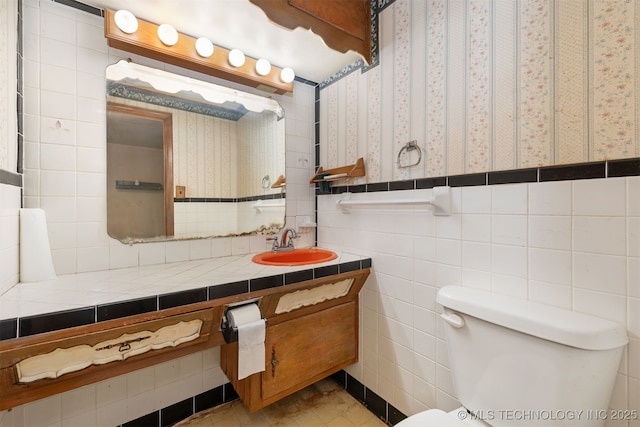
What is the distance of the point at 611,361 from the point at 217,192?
1.78 m

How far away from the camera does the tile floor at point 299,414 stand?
4.73ft

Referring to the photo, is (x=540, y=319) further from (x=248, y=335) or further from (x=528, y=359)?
(x=248, y=335)

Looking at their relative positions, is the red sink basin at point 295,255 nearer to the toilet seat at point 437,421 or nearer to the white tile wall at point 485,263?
the white tile wall at point 485,263

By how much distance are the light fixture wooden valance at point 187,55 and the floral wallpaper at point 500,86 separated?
24.3 inches

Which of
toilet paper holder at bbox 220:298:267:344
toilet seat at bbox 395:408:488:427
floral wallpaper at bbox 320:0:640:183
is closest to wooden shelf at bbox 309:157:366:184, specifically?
floral wallpaper at bbox 320:0:640:183

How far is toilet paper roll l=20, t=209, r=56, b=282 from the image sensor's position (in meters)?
1.06

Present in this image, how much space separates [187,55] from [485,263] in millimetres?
1731

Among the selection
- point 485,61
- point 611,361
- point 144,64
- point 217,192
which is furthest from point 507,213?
point 144,64

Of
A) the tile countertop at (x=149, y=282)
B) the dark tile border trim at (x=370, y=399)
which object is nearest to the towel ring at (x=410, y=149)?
the tile countertop at (x=149, y=282)

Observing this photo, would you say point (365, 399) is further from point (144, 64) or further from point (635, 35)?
point (144, 64)

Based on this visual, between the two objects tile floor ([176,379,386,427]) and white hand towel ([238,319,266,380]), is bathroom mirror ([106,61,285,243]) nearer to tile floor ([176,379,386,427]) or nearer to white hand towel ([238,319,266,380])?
white hand towel ([238,319,266,380])

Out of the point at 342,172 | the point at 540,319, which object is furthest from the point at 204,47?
the point at 540,319

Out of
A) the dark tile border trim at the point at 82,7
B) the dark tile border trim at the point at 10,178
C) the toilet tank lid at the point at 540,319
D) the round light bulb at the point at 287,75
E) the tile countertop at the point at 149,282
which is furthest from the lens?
the round light bulb at the point at 287,75

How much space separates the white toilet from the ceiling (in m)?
1.45
